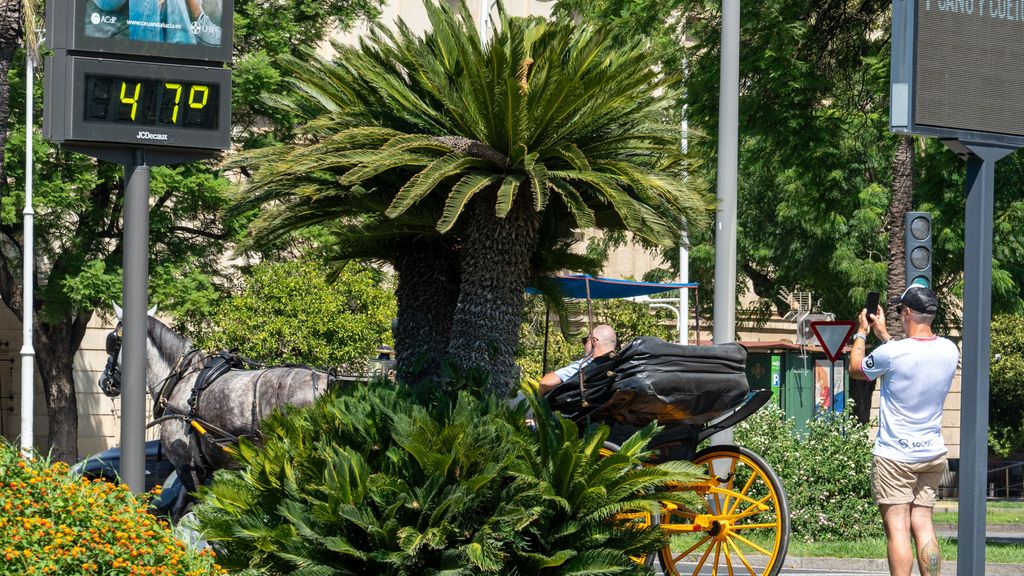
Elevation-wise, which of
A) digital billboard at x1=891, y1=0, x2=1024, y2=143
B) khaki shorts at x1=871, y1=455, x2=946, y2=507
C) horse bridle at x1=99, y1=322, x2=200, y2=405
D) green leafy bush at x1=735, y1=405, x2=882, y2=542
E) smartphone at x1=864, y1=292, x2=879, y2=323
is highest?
digital billboard at x1=891, y1=0, x2=1024, y2=143

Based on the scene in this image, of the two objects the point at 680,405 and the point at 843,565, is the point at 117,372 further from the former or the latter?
the point at 843,565

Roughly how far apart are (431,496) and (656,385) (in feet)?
7.17

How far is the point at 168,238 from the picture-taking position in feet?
89.6

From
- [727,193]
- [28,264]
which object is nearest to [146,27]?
[727,193]

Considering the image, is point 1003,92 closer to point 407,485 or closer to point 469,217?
point 407,485

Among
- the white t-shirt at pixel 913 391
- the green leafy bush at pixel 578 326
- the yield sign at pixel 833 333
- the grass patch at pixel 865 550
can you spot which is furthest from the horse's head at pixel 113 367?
the green leafy bush at pixel 578 326

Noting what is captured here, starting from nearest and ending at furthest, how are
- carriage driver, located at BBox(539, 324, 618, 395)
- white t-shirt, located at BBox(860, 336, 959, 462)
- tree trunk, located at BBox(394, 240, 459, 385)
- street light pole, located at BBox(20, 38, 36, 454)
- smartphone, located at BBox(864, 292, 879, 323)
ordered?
white t-shirt, located at BBox(860, 336, 959, 462), smartphone, located at BBox(864, 292, 879, 323), tree trunk, located at BBox(394, 240, 459, 385), carriage driver, located at BBox(539, 324, 618, 395), street light pole, located at BBox(20, 38, 36, 454)

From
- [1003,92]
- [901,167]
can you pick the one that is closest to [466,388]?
[1003,92]

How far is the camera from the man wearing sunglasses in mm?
8617

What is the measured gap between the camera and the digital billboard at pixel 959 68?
223 inches

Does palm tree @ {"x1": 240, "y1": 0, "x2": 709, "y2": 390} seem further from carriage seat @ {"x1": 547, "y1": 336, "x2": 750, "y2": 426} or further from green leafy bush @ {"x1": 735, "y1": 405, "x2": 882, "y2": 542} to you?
green leafy bush @ {"x1": 735, "y1": 405, "x2": 882, "y2": 542}

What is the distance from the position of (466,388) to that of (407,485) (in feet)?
3.85

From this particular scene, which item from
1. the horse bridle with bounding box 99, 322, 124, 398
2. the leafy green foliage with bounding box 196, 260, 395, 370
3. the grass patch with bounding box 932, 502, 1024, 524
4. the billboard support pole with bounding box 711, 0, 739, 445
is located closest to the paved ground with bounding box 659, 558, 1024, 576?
the billboard support pole with bounding box 711, 0, 739, 445

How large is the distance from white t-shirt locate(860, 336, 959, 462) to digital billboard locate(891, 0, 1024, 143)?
2.91 meters
